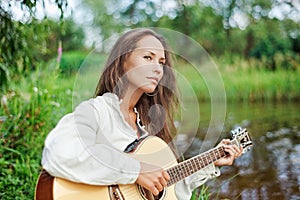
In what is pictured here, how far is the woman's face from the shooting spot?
1.91 m

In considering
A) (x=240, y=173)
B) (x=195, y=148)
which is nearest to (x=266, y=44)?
(x=195, y=148)

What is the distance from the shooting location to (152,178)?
185cm

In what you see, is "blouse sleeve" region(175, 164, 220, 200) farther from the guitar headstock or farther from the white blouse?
the white blouse

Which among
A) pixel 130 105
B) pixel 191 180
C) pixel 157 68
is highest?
pixel 157 68

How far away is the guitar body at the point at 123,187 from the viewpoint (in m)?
1.69

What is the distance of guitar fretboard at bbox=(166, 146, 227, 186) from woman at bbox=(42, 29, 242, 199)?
7 cm

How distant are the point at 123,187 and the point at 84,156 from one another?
0.79ft

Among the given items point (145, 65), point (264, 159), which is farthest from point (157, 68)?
point (264, 159)

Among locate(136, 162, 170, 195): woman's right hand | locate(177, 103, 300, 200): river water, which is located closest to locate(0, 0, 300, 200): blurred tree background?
locate(136, 162, 170, 195): woman's right hand

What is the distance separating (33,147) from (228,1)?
561 inches

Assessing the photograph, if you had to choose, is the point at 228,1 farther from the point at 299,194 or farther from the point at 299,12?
the point at 299,194

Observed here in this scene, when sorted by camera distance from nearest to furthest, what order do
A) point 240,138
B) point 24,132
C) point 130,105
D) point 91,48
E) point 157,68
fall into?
point 157,68, point 130,105, point 240,138, point 24,132, point 91,48

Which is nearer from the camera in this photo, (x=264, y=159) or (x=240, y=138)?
(x=240, y=138)

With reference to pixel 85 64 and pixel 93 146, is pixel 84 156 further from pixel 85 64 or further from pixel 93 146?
pixel 85 64
